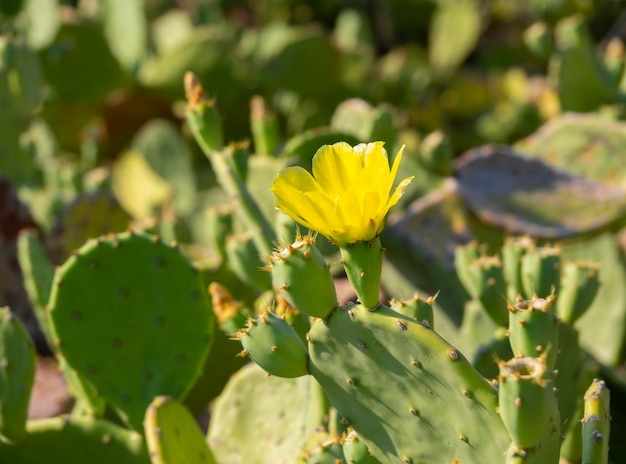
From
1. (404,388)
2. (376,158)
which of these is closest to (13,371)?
(404,388)

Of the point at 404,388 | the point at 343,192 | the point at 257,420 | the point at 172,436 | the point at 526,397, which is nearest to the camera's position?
the point at 526,397

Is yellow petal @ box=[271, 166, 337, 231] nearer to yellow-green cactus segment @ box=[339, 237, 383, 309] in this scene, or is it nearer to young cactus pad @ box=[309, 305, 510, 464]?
yellow-green cactus segment @ box=[339, 237, 383, 309]

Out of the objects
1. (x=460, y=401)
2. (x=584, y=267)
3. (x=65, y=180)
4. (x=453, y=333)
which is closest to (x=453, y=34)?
(x=65, y=180)

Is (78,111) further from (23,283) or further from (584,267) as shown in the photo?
(584,267)

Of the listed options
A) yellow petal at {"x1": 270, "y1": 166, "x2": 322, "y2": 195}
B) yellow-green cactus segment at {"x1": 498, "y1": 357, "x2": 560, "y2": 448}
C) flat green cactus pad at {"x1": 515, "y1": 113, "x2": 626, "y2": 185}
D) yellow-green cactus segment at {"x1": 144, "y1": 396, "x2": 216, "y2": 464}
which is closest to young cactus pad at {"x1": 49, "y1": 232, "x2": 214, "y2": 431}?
yellow-green cactus segment at {"x1": 144, "y1": 396, "x2": 216, "y2": 464}

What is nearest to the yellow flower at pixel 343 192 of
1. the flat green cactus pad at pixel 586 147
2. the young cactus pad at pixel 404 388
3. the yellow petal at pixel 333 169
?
the yellow petal at pixel 333 169

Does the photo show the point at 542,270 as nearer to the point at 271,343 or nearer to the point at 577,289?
the point at 577,289
